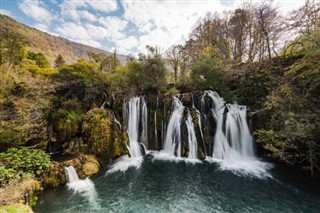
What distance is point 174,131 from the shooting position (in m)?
11.1

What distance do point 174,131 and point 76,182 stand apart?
6.74 m

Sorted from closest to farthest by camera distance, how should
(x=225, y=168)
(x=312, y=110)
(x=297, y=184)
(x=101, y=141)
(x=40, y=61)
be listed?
(x=312, y=110)
(x=297, y=184)
(x=225, y=168)
(x=101, y=141)
(x=40, y=61)

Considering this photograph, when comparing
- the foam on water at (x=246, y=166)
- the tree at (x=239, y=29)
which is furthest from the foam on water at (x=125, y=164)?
the tree at (x=239, y=29)

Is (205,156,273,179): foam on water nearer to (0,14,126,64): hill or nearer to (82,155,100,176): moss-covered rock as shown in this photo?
(82,155,100,176): moss-covered rock

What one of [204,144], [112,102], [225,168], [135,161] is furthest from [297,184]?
[112,102]

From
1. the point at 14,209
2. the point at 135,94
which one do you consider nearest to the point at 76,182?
the point at 14,209

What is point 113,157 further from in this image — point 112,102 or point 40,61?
point 40,61

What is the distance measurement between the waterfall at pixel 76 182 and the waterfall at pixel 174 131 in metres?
5.67

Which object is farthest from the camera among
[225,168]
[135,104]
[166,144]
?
[135,104]

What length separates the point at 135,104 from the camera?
40.3 ft

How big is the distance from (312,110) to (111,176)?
9.81 metres

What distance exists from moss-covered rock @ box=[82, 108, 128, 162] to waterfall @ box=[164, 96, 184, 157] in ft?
10.4

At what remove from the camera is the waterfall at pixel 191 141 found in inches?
396

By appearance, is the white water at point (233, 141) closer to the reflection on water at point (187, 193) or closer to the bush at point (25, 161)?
the reflection on water at point (187, 193)
